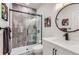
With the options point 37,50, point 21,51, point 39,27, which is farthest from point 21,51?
point 39,27

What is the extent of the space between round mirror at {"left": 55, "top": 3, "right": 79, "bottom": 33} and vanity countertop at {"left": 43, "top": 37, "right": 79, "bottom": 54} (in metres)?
0.16

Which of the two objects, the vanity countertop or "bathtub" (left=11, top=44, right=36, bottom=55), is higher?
the vanity countertop

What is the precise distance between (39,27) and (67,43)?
0.47m

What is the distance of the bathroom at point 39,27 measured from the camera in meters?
1.68

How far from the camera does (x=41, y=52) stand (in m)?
1.72

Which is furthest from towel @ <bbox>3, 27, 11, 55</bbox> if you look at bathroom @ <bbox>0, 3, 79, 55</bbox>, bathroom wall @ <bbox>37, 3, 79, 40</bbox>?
bathroom wall @ <bbox>37, 3, 79, 40</bbox>

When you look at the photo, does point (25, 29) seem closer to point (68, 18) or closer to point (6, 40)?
point (6, 40)

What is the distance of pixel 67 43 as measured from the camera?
1.68m

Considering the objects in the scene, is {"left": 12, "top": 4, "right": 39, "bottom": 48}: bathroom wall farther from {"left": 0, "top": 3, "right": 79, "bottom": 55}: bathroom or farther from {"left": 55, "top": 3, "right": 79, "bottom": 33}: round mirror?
{"left": 55, "top": 3, "right": 79, "bottom": 33}: round mirror

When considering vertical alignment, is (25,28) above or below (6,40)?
above

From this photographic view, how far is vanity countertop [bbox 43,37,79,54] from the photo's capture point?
1.58 meters

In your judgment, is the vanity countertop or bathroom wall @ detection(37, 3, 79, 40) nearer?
the vanity countertop
